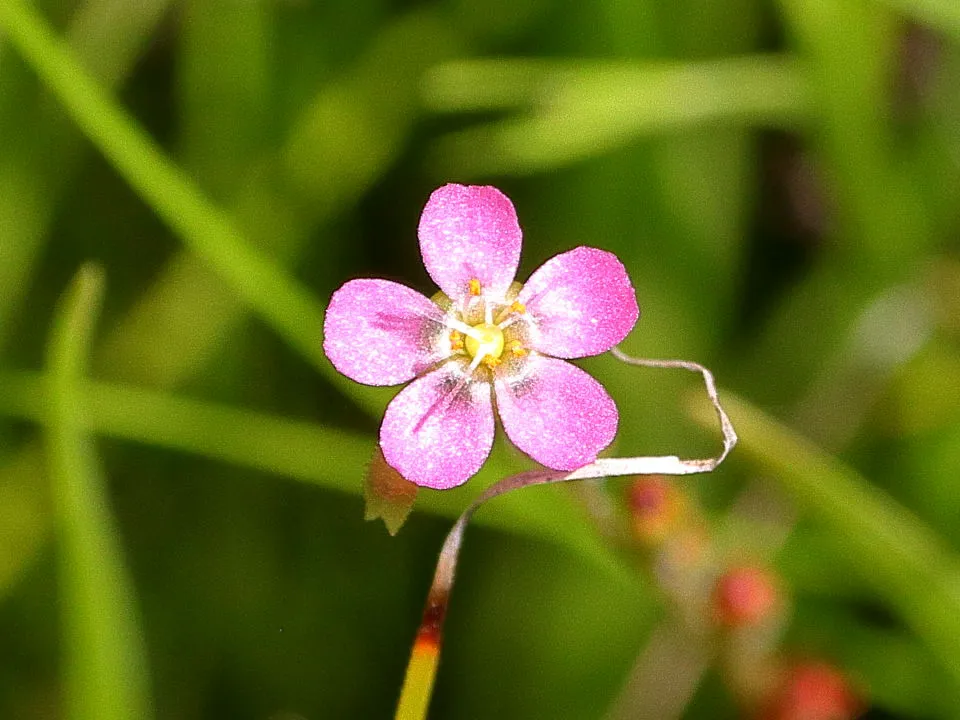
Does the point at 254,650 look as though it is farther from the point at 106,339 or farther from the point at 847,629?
the point at 847,629

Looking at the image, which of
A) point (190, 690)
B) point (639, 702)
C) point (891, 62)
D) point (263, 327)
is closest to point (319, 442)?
point (263, 327)

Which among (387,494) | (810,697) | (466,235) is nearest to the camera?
(387,494)

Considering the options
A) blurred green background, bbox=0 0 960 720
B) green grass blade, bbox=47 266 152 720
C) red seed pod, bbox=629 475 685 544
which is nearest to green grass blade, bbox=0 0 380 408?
green grass blade, bbox=47 266 152 720

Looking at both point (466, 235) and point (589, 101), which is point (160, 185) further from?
point (589, 101)

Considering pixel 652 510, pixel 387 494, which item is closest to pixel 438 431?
pixel 387 494

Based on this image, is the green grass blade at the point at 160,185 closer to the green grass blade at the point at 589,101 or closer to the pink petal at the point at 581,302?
the pink petal at the point at 581,302

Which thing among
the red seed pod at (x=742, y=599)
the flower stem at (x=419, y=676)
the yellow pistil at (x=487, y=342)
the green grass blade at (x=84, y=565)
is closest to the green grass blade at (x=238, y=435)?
the red seed pod at (x=742, y=599)
